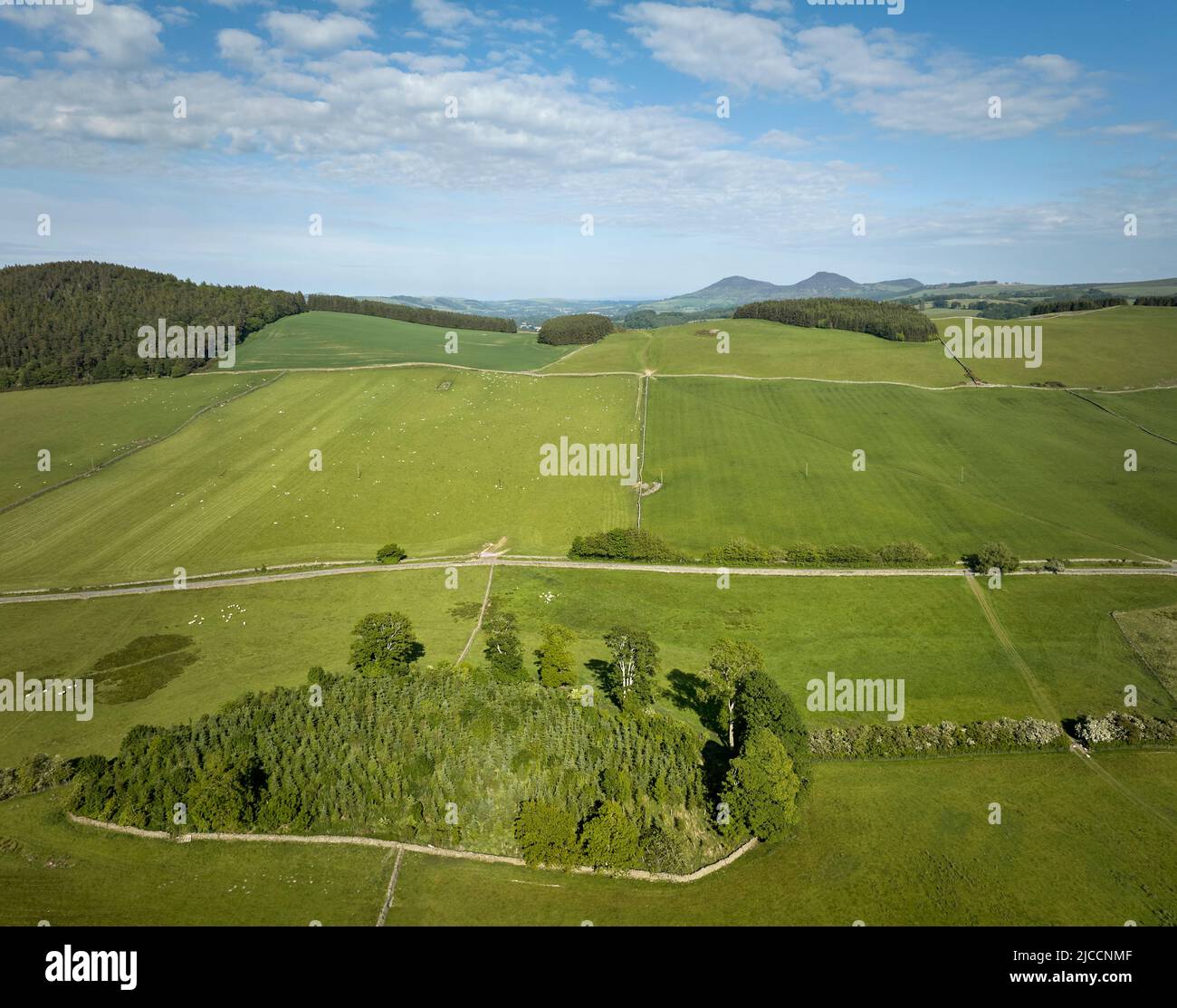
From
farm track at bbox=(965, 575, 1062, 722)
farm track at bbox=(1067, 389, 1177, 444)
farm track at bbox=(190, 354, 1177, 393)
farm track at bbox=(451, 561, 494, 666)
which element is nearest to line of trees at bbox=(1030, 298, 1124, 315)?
farm track at bbox=(190, 354, 1177, 393)

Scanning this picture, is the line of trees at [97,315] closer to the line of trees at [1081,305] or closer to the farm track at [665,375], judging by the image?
the farm track at [665,375]

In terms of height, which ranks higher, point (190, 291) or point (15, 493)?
point (190, 291)

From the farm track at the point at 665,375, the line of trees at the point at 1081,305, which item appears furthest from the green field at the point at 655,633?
the line of trees at the point at 1081,305

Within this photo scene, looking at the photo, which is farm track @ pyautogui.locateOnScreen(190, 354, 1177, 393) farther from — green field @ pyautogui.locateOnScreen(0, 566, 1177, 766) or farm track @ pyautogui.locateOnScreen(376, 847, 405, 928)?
farm track @ pyautogui.locateOnScreen(376, 847, 405, 928)
